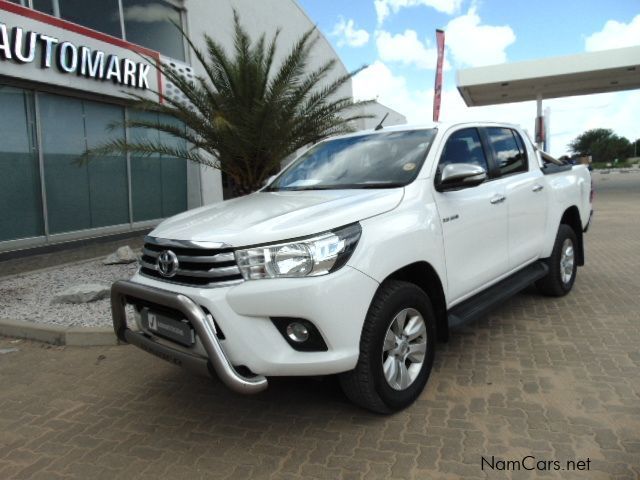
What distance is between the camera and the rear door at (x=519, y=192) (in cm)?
429

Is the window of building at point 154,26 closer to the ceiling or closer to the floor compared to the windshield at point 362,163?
closer to the ceiling

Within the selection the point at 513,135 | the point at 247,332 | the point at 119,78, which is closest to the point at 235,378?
the point at 247,332

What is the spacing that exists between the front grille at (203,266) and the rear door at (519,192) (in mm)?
2578

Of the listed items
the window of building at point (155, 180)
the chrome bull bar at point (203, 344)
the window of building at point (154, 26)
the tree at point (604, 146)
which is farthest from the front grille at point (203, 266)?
the tree at point (604, 146)

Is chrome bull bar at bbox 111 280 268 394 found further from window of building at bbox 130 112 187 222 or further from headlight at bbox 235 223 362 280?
window of building at bbox 130 112 187 222

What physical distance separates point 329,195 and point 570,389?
2.04m

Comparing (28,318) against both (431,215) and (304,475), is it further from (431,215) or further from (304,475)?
(431,215)

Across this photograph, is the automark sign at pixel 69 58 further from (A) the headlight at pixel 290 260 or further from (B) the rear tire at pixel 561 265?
(B) the rear tire at pixel 561 265

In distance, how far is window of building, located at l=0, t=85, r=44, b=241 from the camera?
28.0ft

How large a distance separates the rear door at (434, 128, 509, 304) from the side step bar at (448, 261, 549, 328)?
0.28 feet

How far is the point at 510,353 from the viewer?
3967 millimetres

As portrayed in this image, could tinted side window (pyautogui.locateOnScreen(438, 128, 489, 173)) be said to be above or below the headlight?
above

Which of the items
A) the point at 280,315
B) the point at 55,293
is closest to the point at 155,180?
the point at 55,293

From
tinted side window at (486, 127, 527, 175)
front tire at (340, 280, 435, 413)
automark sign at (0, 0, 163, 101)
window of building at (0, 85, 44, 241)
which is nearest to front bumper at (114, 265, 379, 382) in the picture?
front tire at (340, 280, 435, 413)
